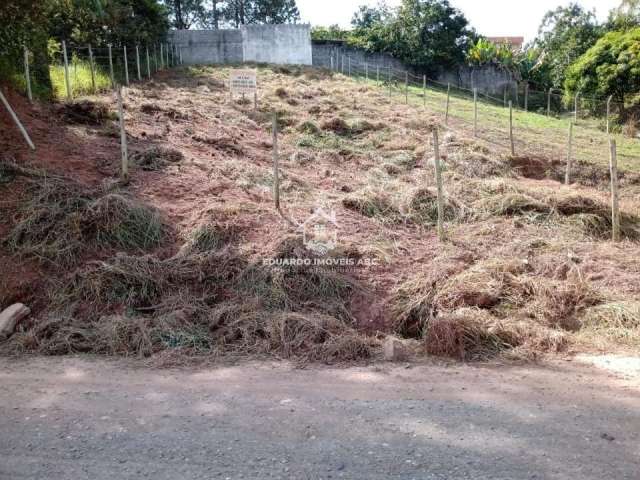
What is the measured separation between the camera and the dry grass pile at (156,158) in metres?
8.66

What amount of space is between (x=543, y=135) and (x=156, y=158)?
→ 1029 centimetres

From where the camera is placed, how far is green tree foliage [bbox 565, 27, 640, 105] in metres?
18.5

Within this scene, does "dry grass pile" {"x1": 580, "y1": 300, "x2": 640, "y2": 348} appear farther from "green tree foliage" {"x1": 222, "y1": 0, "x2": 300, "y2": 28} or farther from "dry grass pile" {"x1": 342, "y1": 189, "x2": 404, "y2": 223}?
"green tree foliage" {"x1": 222, "y1": 0, "x2": 300, "y2": 28}

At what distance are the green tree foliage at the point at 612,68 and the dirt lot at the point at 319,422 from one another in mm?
17294

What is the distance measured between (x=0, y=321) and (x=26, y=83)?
655 cm

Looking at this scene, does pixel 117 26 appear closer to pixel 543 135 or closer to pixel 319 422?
pixel 543 135

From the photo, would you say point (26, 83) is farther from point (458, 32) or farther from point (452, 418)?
point (458, 32)

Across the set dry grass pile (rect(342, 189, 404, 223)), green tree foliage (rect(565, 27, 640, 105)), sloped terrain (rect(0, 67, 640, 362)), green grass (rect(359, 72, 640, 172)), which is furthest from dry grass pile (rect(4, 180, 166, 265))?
green tree foliage (rect(565, 27, 640, 105))

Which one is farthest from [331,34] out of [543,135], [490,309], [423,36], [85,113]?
[490,309]

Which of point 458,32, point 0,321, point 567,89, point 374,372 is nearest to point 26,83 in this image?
point 0,321

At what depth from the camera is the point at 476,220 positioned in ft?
27.1

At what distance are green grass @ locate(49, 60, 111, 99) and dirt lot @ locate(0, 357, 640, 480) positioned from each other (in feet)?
30.1

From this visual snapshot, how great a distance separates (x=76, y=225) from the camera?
6.62 metres

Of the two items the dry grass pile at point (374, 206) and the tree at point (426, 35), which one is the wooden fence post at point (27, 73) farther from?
the tree at point (426, 35)
